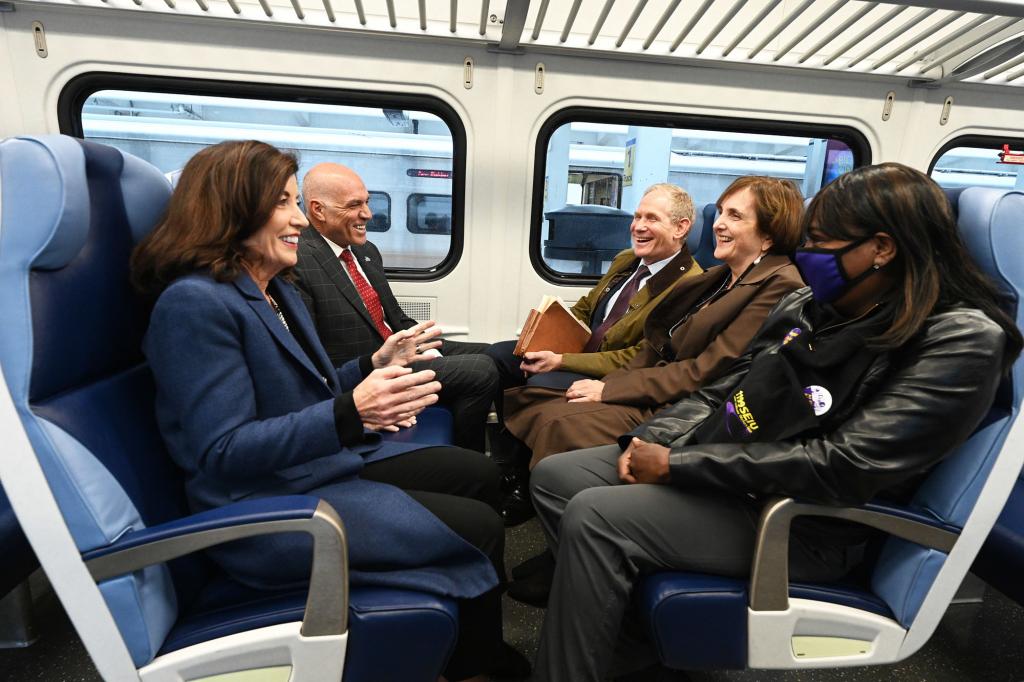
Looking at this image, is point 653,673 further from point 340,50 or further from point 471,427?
point 340,50

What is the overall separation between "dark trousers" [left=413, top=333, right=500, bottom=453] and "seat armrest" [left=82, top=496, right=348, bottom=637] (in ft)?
4.61

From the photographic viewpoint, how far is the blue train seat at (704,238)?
2.81 metres

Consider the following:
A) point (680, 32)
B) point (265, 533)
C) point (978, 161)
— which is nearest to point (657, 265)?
point (680, 32)

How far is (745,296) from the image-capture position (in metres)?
1.99

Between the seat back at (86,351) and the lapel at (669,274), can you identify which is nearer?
the seat back at (86,351)

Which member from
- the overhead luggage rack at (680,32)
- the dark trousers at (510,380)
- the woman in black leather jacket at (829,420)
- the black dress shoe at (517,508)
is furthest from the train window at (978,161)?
the black dress shoe at (517,508)

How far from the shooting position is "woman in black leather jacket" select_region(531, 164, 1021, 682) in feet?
4.01

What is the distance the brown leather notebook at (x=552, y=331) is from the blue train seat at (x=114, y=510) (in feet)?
4.90

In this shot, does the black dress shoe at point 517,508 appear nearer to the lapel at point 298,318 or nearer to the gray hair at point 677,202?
the lapel at point 298,318

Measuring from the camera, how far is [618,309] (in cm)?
275

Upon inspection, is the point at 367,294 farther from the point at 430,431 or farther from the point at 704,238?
the point at 704,238

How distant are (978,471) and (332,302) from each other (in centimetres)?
233

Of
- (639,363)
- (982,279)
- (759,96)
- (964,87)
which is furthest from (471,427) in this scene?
(964,87)

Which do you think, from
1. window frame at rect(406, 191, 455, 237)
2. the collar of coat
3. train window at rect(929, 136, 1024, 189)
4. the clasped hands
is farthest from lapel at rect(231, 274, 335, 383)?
train window at rect(929, 136, 1024, 189)
